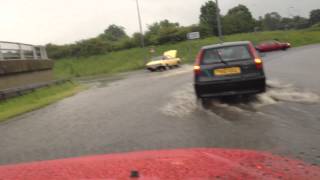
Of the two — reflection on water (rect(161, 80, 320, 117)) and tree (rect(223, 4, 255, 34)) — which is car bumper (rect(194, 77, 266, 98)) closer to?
reflection on water (rect(161, 80, 320, 117))

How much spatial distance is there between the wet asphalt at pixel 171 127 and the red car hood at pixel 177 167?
0.86 meters

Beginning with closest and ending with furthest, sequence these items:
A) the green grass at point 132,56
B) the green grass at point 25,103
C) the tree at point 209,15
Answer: the green grass at point 25,103
the green grass at point 132,56
the tree at point 209,15

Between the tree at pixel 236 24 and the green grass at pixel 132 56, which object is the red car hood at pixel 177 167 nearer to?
the green grass at pixel 132 56

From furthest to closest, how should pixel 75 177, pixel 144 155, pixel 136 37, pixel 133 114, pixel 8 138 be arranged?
pixel 136 37 → pixel 133 114 → pixel 8 138 → pixel 144 155 → pixel 75 177

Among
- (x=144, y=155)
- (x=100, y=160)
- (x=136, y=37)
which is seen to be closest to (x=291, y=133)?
(x=144, y=155)

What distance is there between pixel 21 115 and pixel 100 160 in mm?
9221

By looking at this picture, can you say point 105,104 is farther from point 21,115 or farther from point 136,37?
point 136,37

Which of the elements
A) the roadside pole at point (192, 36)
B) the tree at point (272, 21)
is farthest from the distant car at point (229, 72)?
the tree at point (272, 21)

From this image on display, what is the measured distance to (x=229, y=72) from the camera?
511 inches

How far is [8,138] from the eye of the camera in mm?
10391

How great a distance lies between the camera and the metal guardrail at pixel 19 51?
2178cm

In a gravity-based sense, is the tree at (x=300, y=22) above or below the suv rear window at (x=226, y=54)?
above

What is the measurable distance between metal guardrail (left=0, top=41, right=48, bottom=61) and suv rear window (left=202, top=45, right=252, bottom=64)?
10.8 metres

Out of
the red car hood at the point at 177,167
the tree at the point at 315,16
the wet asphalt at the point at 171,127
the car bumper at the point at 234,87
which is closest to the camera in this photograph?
the red car hood at the point at 177,167
